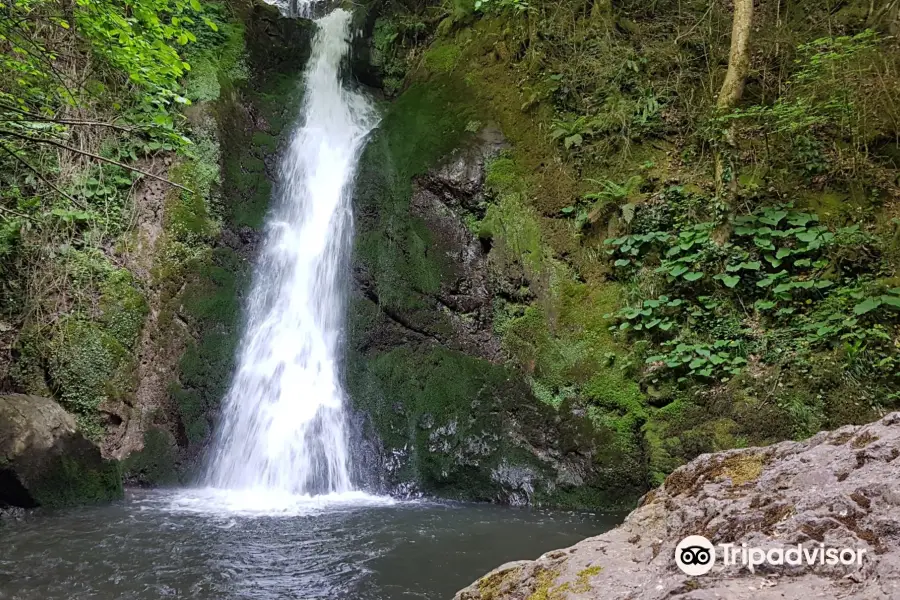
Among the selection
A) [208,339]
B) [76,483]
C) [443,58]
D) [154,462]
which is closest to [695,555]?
[76,483]

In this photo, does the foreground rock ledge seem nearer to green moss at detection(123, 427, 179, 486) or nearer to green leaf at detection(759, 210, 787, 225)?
green leaf at detection(759, 210, 787, 225)

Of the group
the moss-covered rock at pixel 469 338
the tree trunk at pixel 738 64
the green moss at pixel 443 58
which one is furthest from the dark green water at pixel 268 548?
the green moss at pixel 443 58

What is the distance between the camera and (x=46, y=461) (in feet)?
17.3

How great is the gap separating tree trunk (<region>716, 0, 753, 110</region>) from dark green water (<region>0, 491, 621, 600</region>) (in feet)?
18.5

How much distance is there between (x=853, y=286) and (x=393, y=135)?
6.94 meters

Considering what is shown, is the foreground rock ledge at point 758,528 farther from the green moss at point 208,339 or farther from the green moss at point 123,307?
the green moss at point 123,307

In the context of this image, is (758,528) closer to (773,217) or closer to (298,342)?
(773,217)

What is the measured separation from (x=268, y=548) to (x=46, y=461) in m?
2.70

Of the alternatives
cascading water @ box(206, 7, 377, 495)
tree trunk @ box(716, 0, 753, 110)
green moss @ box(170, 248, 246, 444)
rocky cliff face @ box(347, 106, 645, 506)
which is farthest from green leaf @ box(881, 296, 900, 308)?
green moss @ box(170, 248, 246, 444)

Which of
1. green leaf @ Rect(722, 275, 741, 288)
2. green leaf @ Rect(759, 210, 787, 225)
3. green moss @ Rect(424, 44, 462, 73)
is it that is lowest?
green leaf @ Rect(722, 275, 741, 288)

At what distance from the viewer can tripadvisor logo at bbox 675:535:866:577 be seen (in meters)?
1.23

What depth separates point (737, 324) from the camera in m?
6.01

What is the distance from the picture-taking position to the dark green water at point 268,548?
362 centimetres

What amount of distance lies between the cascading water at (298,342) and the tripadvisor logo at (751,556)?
5613 mm
